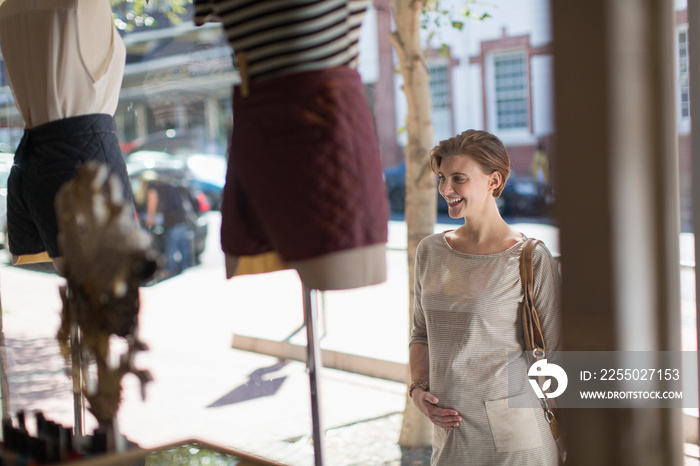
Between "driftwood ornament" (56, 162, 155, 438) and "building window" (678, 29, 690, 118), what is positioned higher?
"building window" (678, 29, 690, 118)

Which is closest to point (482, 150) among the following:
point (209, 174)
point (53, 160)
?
point (53, 160)

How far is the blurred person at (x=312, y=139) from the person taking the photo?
3.44ft

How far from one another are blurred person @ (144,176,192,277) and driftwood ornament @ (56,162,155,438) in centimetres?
290

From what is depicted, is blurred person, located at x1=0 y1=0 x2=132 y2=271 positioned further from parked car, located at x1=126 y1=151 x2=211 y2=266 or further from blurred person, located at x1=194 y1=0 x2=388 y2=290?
parked car, located at x1=126 y1=151 x2=211 y2=266

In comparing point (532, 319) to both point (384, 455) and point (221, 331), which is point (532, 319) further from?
point (221, 331)

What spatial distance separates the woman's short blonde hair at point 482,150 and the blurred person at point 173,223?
9.21ft

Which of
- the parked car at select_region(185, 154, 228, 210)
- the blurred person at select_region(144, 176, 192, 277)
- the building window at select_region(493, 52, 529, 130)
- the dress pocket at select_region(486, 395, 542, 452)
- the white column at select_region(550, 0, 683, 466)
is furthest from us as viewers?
the blurred person at select_region(144, 176, 192, 277)

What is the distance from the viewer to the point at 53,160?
165 cm

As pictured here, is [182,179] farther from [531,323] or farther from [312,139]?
[312,139]

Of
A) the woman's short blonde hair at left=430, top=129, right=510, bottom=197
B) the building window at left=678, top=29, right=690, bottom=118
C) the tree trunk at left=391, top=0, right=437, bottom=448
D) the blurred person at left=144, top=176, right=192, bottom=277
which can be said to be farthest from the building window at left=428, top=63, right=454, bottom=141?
the blurred person at left=144, top=176, right=192, bottom=277

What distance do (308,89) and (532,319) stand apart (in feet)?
3.16

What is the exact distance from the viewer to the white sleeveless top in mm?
1613

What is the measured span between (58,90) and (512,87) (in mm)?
1876

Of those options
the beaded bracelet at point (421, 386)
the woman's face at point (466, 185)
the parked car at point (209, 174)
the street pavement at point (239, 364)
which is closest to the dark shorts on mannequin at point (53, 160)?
the woman's face at point (466, 185)
